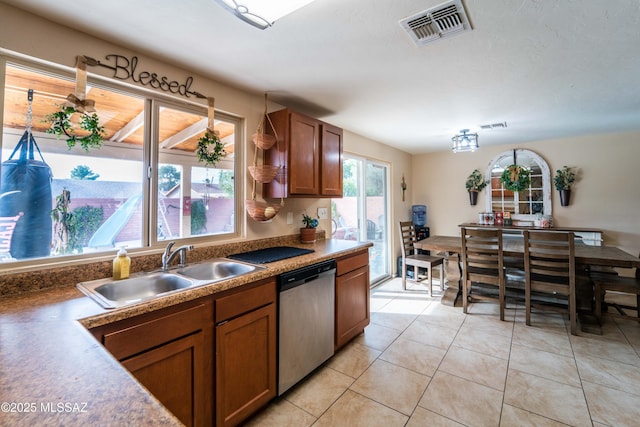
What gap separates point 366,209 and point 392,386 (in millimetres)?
2611

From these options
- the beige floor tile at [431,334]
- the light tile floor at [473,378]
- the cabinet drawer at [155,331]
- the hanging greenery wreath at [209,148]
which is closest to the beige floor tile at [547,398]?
the light tile floor at [473,378]

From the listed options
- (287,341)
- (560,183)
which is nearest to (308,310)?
(287,341)

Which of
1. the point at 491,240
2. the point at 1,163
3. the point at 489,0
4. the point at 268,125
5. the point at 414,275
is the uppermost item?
the point at 489,0

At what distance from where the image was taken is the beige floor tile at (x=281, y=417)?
5.49ft

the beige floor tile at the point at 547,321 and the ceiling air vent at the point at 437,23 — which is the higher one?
the ceiling air vent at the point at 437,23

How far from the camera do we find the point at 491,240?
10.1 feet

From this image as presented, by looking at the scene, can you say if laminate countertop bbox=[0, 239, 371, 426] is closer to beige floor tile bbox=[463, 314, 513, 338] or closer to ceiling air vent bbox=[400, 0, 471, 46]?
ceiling air vent bbox=[400, 0, 471, 46]

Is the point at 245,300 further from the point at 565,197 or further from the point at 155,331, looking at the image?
the point at 565,197

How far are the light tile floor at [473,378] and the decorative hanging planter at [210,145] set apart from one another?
1.77 meters

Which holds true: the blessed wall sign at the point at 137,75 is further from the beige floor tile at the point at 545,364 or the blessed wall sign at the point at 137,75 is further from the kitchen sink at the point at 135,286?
the beige floor tile at the point at 545,364

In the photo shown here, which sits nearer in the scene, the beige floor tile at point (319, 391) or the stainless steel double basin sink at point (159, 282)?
the stainless steel double basin sink at point (159, 282)

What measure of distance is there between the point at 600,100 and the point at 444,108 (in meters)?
1.39

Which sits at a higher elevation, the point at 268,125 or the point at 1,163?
the point at 268,125

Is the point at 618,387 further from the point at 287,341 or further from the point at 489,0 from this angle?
the point at 489,0
